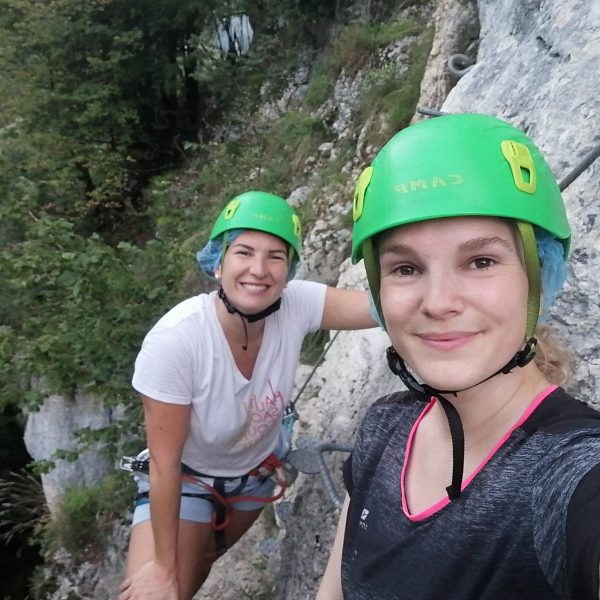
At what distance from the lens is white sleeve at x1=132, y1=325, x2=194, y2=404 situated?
202 centimetres

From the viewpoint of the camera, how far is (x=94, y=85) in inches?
408

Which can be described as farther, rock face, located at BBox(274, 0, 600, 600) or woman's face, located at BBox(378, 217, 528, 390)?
rock face, located at BBox(274, 0, 600, 600)

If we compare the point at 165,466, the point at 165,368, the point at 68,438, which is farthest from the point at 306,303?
the point at 68,438

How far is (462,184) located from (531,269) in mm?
208

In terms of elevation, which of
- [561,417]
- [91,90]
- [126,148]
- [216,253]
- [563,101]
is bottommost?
[561,417]

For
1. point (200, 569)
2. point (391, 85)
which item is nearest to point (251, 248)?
point (200, 569)

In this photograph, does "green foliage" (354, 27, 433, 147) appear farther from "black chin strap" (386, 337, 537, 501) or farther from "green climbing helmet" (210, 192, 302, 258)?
"black chin strap" (386, 337, 537, 501)

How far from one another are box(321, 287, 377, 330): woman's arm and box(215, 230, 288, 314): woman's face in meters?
0.32

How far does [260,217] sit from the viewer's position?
2.35m

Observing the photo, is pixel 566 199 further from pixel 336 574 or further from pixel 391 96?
pixel 391 96

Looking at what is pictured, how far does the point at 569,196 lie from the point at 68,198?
1000 centimetres

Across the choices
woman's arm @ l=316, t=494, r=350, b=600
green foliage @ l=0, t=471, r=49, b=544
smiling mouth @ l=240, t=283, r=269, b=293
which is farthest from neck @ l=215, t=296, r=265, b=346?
green foliage @ l=0, t=471, r=49, b=544

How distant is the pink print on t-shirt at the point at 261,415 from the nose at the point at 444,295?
59.3 inches

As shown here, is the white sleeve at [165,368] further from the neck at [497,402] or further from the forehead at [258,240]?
the neck at [497,402]
